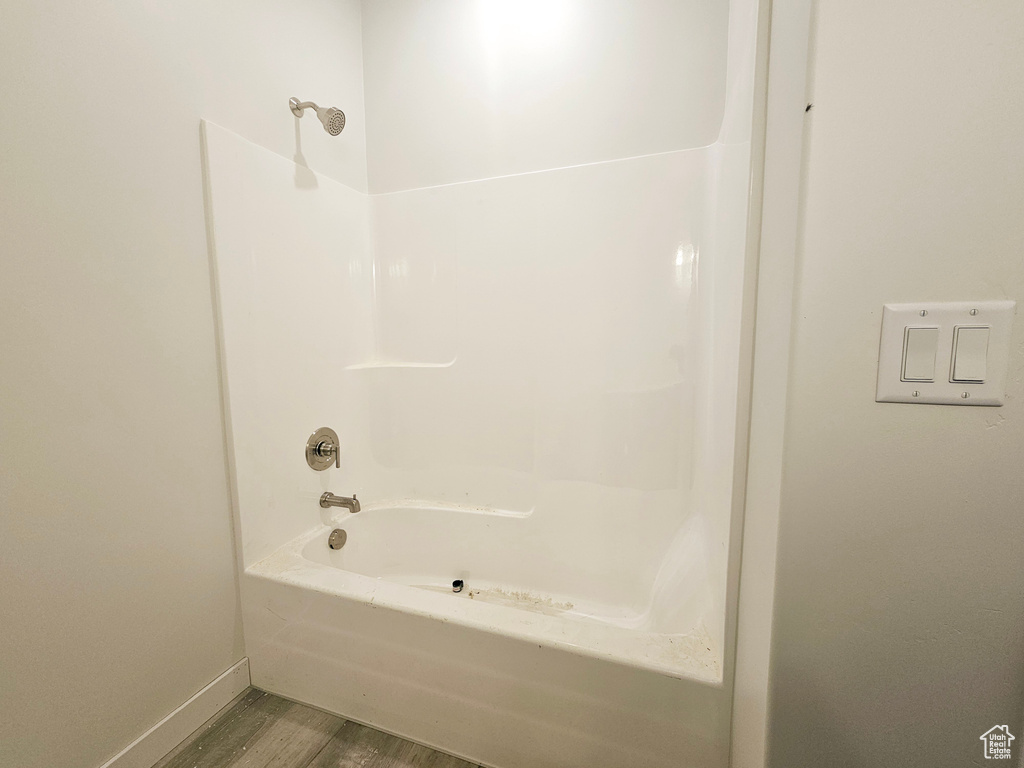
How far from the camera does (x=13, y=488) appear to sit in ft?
A: 2.49

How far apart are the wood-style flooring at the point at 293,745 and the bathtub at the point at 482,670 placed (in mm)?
30

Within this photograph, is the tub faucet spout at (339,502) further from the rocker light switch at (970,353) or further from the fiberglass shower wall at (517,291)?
the rocker light switch at (970,353)

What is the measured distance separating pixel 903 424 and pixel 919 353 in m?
0.09

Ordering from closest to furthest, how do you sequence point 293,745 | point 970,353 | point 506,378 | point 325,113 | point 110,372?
point 970,353 < point 110,372 < point 293,745 < point 325,113 < point 506,378

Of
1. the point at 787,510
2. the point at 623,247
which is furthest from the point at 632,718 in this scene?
the point at 623,247

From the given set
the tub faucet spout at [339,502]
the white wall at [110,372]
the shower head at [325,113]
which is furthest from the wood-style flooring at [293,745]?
the shower head at [325,113]

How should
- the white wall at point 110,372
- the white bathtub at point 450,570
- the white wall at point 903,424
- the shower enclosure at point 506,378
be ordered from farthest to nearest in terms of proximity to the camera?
the white bathtub at point 450,570, the shower enclosure at point 506,378, the white wall at point 110,372, the white wall at point 903,424

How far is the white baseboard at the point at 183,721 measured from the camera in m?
0.94

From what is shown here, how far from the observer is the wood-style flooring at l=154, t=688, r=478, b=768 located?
3.22 feet

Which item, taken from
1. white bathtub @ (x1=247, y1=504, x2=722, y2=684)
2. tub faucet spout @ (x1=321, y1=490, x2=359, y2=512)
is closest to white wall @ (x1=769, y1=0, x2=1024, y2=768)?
white bathtub @ (x1=247, y1=504, x2=722, y2=684)

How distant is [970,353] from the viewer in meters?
0.44

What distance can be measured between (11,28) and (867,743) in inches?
74.2

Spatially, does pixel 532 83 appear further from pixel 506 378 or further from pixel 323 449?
pixel 323 449

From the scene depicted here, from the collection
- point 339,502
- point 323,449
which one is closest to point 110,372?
point 323,449
